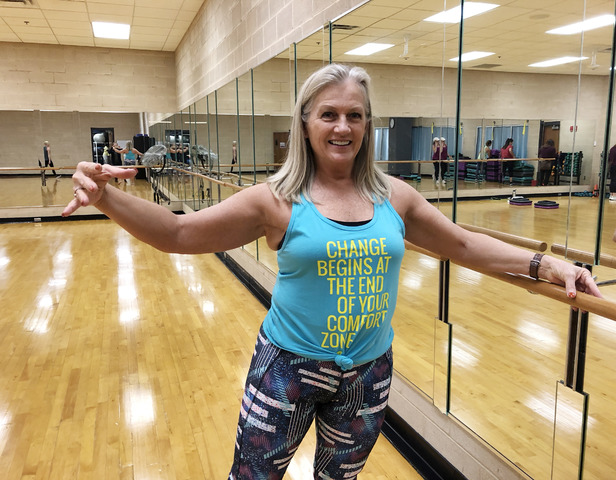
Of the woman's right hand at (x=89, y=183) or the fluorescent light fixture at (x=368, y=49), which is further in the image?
the fluorescent light fixture at (x=368, y=49)

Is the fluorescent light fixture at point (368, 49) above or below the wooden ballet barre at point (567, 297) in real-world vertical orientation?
above

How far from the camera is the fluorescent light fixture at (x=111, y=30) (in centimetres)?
859

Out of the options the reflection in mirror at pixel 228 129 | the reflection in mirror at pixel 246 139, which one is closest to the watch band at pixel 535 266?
the reflection in mirror at pixel 246 139

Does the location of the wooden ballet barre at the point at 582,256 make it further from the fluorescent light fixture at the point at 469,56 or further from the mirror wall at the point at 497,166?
the fluorescent light fixture at the point at 469,56

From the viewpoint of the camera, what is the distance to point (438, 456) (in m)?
2.07

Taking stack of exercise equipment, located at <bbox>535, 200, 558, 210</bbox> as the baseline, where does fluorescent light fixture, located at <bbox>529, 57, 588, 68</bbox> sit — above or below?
above

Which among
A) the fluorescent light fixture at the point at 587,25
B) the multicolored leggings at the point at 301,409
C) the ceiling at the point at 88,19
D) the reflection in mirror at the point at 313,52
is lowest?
the multicolored leggings at the point at 301,409

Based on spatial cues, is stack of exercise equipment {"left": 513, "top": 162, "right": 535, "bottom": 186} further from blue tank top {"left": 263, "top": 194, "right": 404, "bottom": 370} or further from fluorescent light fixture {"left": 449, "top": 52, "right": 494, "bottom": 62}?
blue tank top {"left": 263, "top": 194, "right": 404, "bottom": 370}

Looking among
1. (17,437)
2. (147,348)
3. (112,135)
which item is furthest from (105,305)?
(112,135)

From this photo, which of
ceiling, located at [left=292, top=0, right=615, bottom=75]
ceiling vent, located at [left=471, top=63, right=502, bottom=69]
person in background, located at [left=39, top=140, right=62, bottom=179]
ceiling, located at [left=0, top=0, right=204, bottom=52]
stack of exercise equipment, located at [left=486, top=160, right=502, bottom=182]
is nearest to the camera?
ceiling, located at [left=292, top=0, right=615, bottom=75]

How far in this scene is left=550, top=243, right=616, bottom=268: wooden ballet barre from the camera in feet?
4.53

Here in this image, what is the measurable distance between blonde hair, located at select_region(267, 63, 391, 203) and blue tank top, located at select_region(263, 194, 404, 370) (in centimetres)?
5

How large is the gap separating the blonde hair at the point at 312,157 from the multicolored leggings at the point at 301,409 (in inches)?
14.9

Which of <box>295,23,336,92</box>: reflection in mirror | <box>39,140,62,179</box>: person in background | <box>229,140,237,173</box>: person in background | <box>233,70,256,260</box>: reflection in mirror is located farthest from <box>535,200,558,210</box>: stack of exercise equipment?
<box>39,140,62,179</box>: person in background
